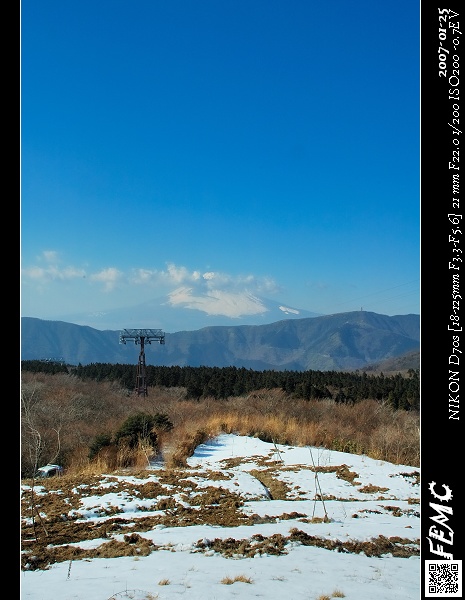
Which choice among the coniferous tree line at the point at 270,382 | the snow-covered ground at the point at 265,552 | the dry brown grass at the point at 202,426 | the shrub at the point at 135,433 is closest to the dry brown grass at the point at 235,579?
the snow-covered ground at the point at 265,552

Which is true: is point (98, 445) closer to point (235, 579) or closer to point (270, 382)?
point (235, 579)

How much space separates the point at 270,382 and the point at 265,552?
23.3 metres

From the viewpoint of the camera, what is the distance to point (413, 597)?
10.7 feet

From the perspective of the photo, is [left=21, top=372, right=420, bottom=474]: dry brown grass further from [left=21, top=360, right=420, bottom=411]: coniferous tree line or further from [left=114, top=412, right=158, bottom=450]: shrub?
[left=21, top=360, right=420, bottom=411]: coniferous tree line

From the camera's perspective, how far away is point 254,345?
108m

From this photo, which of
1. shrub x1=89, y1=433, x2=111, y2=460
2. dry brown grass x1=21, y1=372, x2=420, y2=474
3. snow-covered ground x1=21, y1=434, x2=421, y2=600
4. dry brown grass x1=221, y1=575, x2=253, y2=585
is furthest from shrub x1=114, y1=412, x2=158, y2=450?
dry brown grass x1=221, y1=575, x2=253, y2=585
